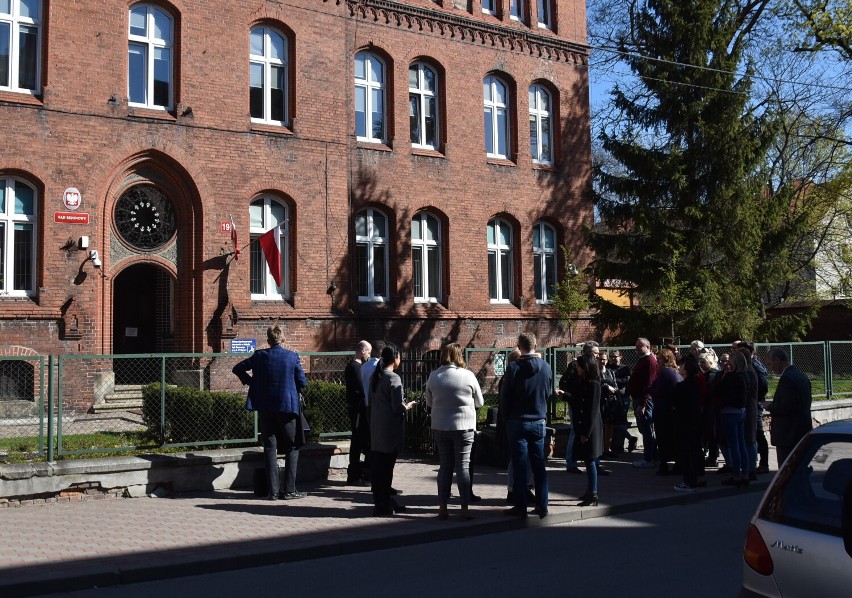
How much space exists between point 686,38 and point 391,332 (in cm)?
1121

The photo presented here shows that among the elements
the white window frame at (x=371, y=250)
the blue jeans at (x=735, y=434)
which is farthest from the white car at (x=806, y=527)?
the white window frame at (x=371, y=250)

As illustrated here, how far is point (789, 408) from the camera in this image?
9.70 meters

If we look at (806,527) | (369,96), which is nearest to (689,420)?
(806,527)

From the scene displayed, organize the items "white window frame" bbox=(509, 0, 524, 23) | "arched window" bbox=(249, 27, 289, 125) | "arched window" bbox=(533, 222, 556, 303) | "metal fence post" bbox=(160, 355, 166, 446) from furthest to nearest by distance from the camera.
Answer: "arched window" bbox=(533, 222, 556, 303)
"white window frame" bbox=(509, 0, 524, 23)
"arched window" bbox=(249, 27, 289, 125)
"metal fence post" bbox=(160, 355, 166, 446)

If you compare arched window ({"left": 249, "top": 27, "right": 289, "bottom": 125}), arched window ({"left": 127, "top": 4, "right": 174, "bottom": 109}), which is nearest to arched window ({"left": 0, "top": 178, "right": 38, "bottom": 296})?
arched window ({"left": 127, "top": 4, "right": 174, "bottom": 109})

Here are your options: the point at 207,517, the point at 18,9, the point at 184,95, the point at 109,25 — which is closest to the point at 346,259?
the point at 184,95

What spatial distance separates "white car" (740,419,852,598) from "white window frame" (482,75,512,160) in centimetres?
2082

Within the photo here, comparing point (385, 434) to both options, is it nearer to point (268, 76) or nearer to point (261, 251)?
point (261, 251)

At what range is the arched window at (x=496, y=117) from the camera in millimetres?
24922

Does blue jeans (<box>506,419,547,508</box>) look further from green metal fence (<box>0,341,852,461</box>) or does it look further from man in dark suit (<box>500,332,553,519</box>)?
green metal fence (<box>0,341,852,461</box>)

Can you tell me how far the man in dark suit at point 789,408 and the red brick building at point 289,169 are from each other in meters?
12.8

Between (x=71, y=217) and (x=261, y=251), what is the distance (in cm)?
434

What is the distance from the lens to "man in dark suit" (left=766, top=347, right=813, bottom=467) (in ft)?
31.8

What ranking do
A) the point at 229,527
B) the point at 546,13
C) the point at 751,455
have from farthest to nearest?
the point at 546,13 < the point at 751,455 < the point at 229,527
